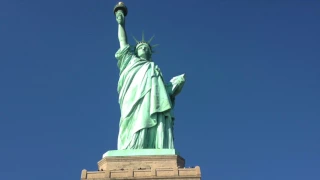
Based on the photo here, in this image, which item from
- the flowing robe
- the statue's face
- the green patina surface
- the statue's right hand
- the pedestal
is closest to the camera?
the pedestal

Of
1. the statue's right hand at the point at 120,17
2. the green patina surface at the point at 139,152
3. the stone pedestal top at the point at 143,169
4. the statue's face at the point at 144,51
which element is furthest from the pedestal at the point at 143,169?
the statue's right hand at the point at 120,17

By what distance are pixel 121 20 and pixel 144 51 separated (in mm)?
2489

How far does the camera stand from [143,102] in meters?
20.5

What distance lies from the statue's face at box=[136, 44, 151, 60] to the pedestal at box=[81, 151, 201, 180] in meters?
7.54

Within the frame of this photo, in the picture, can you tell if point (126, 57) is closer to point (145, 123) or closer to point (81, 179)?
point (145, 123)

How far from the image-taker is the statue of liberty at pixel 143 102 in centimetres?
1952

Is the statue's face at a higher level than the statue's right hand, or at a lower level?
lower

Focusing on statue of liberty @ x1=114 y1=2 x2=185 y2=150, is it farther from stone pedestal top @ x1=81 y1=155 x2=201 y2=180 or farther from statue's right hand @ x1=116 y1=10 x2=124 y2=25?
statue's right hand @ x1=116 y1=10 x2=124 y2=25

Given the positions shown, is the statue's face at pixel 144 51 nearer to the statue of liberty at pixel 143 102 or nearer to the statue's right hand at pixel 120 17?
the statue of liberty at pixel 143 102

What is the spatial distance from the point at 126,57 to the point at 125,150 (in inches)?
261

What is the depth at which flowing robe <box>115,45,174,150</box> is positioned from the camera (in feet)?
63.9

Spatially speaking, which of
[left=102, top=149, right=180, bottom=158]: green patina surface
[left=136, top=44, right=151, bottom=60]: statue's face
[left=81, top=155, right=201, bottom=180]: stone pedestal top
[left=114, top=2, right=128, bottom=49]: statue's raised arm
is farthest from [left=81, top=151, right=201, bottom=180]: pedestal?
[left=114, top=2, right=128, bottom=49]: statue's raised arm

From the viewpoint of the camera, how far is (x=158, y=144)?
19.3 m

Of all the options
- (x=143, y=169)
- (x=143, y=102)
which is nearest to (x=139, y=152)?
(x=143, y=169)
